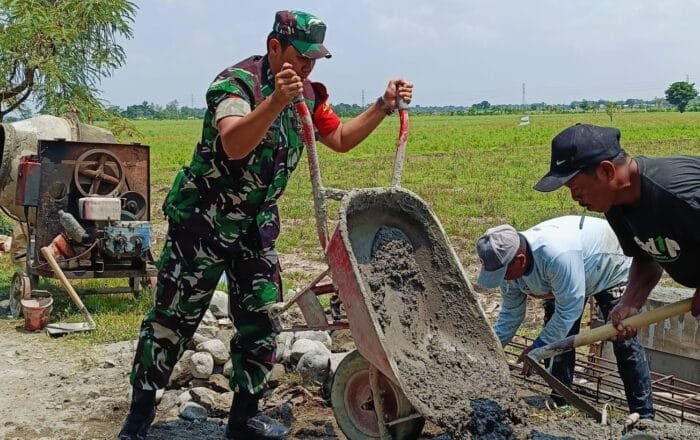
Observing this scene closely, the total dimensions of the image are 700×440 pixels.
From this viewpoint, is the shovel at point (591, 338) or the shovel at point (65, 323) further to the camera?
the shovel at point (65, 323)

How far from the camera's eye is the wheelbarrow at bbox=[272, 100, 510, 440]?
3928mm

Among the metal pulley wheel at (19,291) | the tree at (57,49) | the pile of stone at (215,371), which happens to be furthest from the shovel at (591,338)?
the tree at (57,49)

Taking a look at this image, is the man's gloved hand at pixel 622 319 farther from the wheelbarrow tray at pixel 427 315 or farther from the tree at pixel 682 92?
the tree at pixel 682 92

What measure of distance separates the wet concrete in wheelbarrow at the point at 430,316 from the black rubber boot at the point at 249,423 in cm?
83

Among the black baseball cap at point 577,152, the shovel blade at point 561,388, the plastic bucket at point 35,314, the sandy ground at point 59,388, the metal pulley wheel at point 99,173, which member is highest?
the black baseball cap at point 577,152

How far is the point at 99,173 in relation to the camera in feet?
23.5

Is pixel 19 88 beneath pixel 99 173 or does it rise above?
above

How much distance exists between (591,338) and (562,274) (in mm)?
567

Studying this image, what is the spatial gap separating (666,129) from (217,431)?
1661 inches

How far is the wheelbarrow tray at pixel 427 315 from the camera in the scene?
3877 mm

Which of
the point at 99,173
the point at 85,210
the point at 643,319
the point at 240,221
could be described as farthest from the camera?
the point at 99,173

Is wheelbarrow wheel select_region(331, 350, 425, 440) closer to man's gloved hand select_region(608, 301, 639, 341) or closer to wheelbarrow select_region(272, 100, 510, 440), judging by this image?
wheelbarrow select_region(272, 100, 510, 440)

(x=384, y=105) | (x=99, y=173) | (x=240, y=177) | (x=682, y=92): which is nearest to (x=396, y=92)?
(x=384, y=105)

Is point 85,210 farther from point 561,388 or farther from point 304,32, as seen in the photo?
point 561,388
